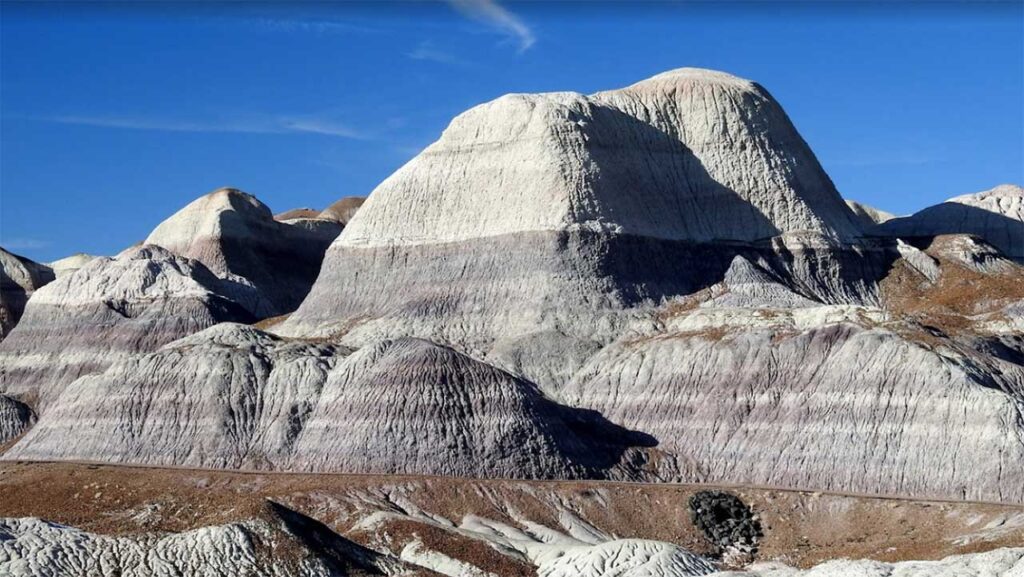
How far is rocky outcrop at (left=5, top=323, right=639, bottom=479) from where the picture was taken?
83625 mm

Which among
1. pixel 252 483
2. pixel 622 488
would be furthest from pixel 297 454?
pixel 622 488

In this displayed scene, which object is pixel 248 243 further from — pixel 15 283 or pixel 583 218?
pixel 583 218

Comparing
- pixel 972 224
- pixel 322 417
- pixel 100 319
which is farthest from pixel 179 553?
pixel 972 224

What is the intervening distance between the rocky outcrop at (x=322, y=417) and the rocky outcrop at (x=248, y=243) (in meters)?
46.2

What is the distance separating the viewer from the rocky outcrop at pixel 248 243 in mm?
145000

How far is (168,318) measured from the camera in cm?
11725

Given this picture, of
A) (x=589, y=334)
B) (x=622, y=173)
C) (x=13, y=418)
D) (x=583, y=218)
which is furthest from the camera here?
(x=13, y=418)

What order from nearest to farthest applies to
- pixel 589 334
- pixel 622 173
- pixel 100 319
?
pixel 589 334 < pixel 622 173 < pixel 100 319

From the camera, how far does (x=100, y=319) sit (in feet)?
387

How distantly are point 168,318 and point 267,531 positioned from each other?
57.2 m

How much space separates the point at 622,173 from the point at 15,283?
5781cm

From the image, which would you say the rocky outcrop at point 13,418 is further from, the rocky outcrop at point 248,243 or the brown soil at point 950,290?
the brown soil at point 950,290

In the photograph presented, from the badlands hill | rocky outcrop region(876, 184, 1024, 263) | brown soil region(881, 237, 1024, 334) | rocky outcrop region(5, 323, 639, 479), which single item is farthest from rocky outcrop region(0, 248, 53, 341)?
brown soil region(881, 237, 1024, 334)

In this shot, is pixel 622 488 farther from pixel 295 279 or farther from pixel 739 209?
pixel 295 279
